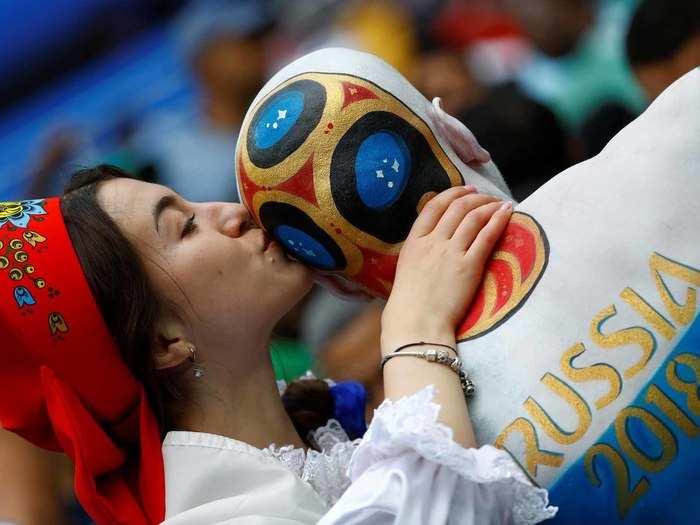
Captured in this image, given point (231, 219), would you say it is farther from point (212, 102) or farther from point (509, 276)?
point (212, 102)

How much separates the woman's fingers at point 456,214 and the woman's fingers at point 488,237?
0.02m

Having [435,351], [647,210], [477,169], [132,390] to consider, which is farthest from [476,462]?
[132,390]

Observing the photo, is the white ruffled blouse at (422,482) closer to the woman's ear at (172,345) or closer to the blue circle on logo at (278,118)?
the woman's ear at (172,345)

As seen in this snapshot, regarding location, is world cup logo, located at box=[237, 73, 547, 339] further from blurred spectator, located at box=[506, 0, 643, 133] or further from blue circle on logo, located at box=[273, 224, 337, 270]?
blurred spectator, located at box=[506, 0, 643, 133]

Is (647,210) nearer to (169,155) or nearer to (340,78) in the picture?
(340,78)

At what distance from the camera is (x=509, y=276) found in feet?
4.09

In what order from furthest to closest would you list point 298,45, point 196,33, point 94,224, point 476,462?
1. point 196,33
2. point 298,45
3. point 94,224
4. point 476,462

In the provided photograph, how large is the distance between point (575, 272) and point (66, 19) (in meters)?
2.76

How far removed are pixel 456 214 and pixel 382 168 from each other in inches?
4.2

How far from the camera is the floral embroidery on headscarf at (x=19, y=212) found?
1.48 m

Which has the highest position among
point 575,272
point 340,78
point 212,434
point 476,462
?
point 340,78

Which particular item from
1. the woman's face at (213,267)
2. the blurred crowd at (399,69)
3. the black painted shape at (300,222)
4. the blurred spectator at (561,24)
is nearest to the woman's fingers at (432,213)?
the black painted shape at (300,222)

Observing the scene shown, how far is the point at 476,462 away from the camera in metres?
1.13

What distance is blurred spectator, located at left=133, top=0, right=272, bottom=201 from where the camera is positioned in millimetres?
3238
